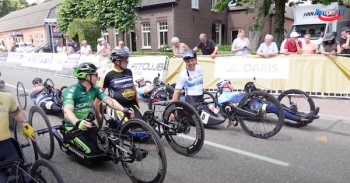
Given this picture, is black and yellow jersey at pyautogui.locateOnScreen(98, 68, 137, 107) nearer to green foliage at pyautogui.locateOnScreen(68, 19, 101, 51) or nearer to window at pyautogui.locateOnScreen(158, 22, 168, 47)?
green foliage at pyautogui.locateOnScreen(68, 19, 101, 51)

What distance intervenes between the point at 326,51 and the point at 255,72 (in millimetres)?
2113

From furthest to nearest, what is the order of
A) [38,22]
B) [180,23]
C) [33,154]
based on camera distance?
[38,22]
[180,23]
[33,154]

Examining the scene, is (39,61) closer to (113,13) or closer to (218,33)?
(113,13)

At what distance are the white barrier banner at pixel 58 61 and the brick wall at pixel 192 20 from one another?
1145 cm

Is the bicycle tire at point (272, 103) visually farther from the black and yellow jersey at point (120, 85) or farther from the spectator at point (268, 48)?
the spectator at point (268, 48)

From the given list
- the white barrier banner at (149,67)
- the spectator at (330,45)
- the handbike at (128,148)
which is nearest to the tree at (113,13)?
the white barrier banner at (149,67)

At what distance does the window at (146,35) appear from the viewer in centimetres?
2676

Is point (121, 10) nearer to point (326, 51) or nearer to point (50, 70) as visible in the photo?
point (50, 70)

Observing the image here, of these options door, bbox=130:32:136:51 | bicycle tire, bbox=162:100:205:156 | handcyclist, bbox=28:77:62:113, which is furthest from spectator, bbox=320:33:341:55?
door, bbox=130:32:136:51

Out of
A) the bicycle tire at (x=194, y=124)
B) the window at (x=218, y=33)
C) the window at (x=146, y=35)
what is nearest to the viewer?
the bicycle tire at (x=194, y=124)

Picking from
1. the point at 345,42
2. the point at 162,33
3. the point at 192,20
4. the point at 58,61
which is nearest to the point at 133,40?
the point at 162,33

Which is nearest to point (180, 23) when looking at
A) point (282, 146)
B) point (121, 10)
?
point (121, 10)

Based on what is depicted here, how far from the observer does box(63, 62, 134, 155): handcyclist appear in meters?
3.92

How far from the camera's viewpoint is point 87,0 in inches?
888
